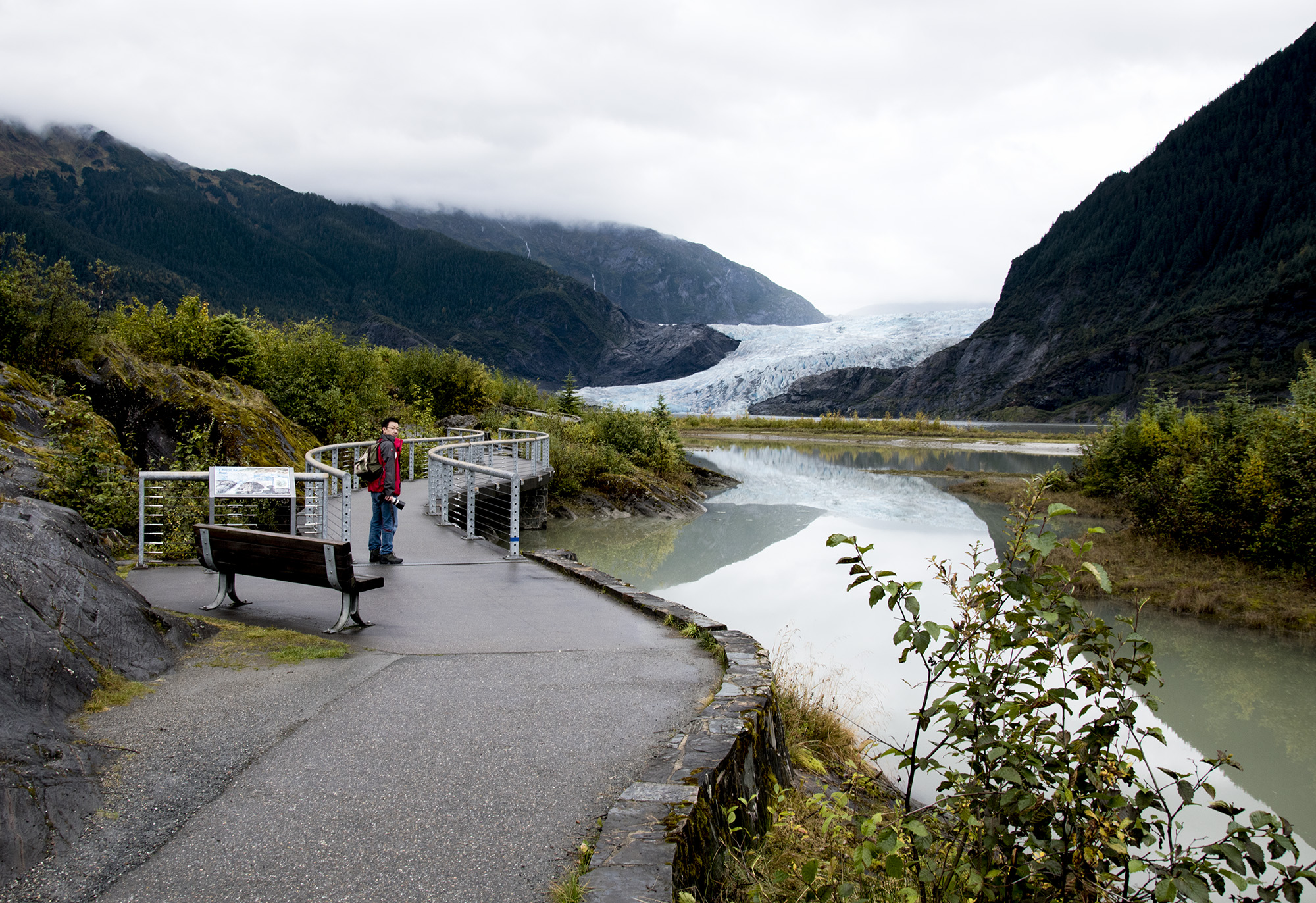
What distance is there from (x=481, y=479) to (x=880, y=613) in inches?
376

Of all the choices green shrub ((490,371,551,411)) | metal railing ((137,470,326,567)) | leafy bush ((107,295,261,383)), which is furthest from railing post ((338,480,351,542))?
green shrub ((490,371,551,411))

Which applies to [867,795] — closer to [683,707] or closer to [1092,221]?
[683,707]

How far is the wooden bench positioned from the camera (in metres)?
6.31

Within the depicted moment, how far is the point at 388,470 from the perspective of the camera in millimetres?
9594

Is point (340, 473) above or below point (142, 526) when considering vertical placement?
above

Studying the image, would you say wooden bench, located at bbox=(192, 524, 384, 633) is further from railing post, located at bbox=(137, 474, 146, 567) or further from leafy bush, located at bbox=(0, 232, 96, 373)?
leafy bush, located at bbox=(0, 232, 96, 373)

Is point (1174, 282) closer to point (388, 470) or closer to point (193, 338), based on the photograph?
point (193, 338)

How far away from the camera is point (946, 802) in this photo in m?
3.05

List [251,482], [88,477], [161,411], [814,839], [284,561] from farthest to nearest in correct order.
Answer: [161,411]
[88,477]
[251,482]
[284,561]
[814,839]

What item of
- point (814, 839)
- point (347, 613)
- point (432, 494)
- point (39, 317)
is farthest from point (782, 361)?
point (814, 839)

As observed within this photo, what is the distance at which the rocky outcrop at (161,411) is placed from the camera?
1263 centimetres

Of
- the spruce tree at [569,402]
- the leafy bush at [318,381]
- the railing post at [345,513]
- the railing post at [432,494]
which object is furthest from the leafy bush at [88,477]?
the spruce tree at [569,402]

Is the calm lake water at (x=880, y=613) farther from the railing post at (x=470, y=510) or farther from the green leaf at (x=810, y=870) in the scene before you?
the railing post at (x=470, y=510)

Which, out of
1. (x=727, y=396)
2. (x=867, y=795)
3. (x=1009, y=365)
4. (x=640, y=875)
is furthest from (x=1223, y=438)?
(x=1009, y=365)
